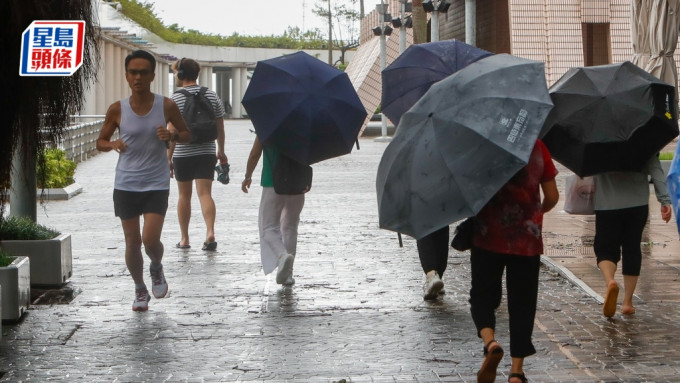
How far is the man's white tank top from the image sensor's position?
802 centimetres

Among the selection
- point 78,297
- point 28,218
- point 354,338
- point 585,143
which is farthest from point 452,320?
point 28,218

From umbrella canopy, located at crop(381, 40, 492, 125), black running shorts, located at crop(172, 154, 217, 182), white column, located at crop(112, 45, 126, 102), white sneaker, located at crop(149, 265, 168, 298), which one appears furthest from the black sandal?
white column, located at crop(112, 45, 126, 102)

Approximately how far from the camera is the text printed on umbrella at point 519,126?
213 inches

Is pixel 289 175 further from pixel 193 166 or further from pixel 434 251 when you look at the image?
pixel 193 166

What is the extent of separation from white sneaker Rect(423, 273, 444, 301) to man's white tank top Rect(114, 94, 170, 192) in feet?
6.52

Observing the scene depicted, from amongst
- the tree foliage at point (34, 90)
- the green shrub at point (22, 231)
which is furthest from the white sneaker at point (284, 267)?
the tree foliage at point (34, 90)

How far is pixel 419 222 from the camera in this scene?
543 cm

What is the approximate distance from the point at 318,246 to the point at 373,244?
1.85 ft

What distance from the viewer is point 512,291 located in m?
5.91

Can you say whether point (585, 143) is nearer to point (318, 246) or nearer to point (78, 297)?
point (78, 297)

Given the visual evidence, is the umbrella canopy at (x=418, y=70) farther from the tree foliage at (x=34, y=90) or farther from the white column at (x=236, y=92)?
the white column at (x=236, y=92)

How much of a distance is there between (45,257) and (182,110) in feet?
7.95

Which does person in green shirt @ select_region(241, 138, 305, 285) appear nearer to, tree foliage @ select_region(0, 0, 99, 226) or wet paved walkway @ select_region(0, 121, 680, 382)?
wet paved walkway @ select_region(0, 121, 680, 382)

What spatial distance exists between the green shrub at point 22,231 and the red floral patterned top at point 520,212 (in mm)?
4409
